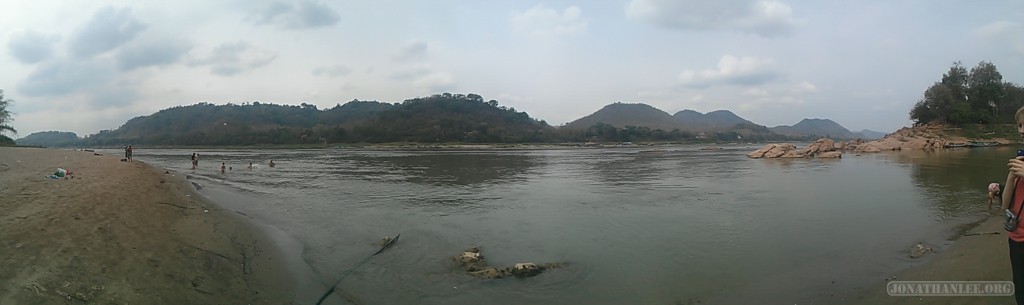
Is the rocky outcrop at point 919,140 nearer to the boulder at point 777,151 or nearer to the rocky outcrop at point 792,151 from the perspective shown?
the rocky outcrop at point 792,151

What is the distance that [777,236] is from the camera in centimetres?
1238

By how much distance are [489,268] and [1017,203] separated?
7.59 m

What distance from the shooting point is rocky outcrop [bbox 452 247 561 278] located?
9172mm

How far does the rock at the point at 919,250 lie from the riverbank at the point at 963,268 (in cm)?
25

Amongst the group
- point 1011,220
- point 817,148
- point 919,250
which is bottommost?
point 919,250

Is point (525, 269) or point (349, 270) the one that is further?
point (349, 270)

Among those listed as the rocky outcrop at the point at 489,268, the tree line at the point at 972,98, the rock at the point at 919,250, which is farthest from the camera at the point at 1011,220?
the tree line at the point at 972,98

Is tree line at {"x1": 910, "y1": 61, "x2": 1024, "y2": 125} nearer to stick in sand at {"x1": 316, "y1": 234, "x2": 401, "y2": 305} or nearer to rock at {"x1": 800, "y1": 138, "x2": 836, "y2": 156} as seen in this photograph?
rock at {"x1": 800, "y1": 138, "x2": 836, "y2": 156}

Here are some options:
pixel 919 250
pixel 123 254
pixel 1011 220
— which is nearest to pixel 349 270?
pixel 123 254

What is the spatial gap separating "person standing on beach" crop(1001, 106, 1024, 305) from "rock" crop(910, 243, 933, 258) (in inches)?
275

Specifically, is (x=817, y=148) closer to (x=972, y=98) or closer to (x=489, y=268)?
(x=972, y=98)

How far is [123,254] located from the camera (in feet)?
26.5

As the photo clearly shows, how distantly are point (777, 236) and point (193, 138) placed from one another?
596 ft

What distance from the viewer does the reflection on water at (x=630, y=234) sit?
27.5ft
